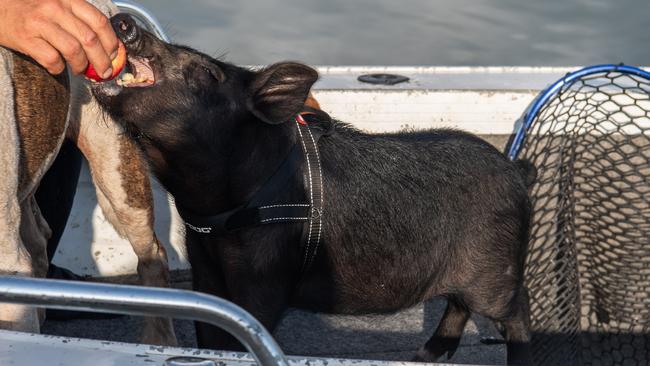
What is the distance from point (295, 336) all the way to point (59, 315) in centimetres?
118

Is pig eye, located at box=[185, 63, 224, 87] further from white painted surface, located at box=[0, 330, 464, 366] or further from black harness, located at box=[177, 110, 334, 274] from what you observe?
white painted surface, located at box=[0, 330, 464, 366]

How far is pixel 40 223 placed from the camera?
4.84 meters

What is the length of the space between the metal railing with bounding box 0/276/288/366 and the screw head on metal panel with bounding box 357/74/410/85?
13.6 feet

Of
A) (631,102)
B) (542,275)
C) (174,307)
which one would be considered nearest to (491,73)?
(631,102)

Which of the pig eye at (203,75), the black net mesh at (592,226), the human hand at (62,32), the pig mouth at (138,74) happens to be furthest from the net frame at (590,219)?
the human hand at (62,32)

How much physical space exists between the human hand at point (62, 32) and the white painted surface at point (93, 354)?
0.98 metres

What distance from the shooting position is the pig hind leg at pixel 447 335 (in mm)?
4582

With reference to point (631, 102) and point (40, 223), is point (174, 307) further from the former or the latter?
point (631, 102)

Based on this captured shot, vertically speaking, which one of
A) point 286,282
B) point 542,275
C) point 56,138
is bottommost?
point 542,275

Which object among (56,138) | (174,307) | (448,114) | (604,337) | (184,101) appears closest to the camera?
(174,307)

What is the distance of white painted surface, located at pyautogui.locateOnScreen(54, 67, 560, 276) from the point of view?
17.6 feet

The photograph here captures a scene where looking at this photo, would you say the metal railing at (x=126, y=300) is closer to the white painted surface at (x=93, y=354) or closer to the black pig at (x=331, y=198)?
the white painted surface at (x=93, y=354)

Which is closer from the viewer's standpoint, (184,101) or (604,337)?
(184,101)

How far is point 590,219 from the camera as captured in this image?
530cm
